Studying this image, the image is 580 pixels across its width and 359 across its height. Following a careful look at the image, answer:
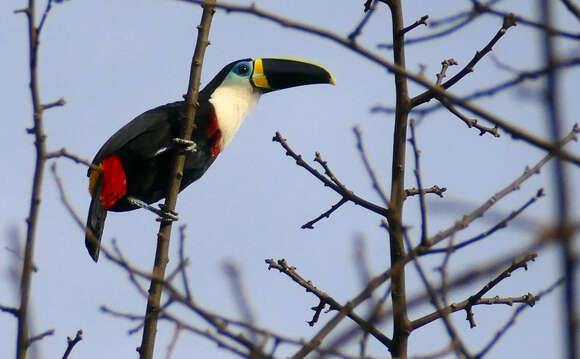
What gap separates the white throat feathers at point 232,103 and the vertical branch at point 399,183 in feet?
9.36

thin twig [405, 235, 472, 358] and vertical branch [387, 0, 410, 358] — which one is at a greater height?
vertical branch [387, 0, 410, 358]

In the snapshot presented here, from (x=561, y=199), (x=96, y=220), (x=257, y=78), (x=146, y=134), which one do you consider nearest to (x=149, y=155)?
(x=146, y=134)

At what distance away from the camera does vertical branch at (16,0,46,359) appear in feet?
6.70

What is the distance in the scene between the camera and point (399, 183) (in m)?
2.97

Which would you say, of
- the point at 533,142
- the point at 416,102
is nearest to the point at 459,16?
the point at 533,142

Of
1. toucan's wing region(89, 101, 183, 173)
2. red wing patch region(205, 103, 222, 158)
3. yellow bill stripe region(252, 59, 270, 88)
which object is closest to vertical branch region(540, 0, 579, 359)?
toucan's wing region(89, 101, 183, 173)

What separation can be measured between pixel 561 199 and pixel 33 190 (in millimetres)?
1521

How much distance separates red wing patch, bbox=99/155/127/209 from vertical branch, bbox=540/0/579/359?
452 centimetres

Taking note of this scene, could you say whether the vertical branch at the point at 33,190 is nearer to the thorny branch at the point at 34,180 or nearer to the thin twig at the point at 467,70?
the thorny branch at the point at 34,180

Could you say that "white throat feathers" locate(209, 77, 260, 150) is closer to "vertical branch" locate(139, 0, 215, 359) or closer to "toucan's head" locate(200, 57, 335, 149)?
"toucan's head" locate(200, 57, 335, 149)

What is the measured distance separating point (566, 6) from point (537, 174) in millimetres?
1180

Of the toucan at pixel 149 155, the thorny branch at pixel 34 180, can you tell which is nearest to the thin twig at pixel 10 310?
the thorny branch at pixel 34 180

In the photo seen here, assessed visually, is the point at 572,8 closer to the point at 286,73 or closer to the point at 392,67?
the point at 392,67

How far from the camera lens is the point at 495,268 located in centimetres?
118
